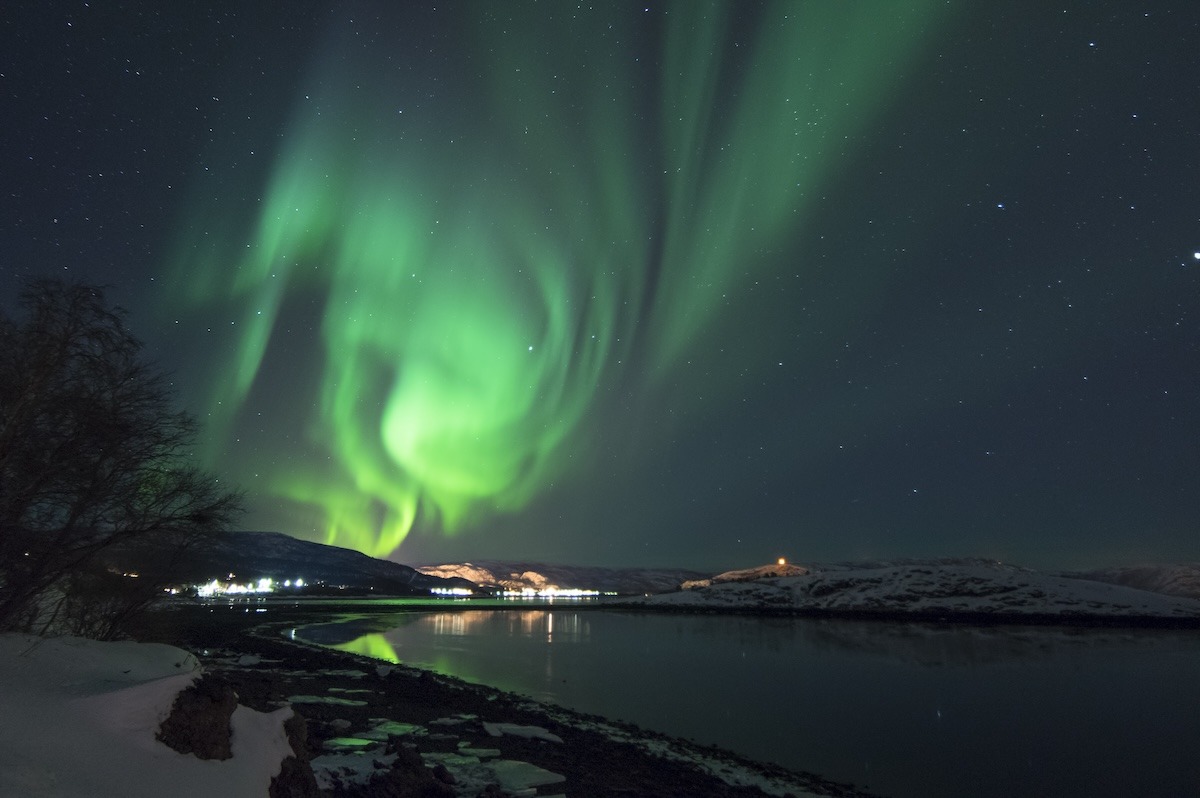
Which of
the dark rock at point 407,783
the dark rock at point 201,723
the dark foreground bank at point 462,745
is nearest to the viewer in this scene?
the dark rock at point 201,723

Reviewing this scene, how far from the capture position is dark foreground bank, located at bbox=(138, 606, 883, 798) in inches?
487

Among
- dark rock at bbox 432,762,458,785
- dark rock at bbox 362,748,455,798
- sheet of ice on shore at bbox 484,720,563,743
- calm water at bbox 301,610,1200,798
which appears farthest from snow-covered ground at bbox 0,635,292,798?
calm water at bbox 301,610,1200,798

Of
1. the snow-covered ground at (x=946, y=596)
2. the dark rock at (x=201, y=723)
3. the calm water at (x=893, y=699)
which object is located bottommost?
the calm water at (x=893, y=699)

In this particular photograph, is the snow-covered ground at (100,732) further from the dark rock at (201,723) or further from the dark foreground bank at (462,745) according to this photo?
the dark foreground bank at (462,745)

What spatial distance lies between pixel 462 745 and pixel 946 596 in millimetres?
148072

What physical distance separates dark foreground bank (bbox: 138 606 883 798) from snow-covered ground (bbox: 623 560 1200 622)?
393 ft

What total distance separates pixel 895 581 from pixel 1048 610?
1571 inches

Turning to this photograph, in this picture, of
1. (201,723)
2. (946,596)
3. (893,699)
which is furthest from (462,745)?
(946,596)

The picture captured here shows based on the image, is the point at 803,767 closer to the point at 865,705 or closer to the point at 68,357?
the point at 865,705

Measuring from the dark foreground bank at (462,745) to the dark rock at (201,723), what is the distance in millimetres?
344

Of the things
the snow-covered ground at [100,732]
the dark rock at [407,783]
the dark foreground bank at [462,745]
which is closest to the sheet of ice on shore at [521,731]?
the dark foreground bank at [462,745]

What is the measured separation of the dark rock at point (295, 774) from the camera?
8398 mm

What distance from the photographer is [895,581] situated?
515 ft

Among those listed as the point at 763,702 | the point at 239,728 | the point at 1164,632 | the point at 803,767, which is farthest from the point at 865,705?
the point at 1164,632
